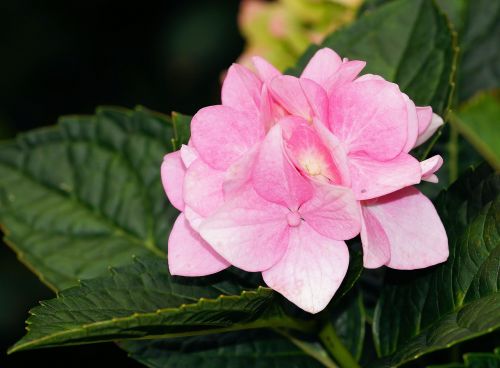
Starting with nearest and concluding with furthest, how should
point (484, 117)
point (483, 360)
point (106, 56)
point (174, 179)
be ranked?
point (483, 360)
point (174, 179)
point (484, 117)
point (106, 56)

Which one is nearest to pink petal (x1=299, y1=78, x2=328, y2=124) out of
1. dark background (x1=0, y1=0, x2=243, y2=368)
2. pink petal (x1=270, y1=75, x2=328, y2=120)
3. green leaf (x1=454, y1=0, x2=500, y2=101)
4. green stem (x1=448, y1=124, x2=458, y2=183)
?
pink petal (x1=270, y1=75, x2=328, y2=120)

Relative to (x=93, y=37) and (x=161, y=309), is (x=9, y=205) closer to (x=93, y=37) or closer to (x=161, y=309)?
(x=161, y=309)

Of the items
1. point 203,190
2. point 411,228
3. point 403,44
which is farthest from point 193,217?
point 403,44

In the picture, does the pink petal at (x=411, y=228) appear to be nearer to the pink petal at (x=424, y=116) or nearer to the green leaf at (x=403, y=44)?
the pink petal at (x=424, y=116)

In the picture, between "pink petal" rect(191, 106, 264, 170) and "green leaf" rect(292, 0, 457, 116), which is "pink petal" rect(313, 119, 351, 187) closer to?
"pink petal" rect(191, 106, 264, 170)

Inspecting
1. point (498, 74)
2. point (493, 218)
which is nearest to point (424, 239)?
point (493, 218)

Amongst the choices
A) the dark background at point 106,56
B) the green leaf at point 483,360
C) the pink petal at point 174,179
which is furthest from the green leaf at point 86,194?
the dark background at point 106,56

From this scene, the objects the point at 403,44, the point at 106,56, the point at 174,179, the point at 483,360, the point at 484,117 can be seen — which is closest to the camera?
the point at 483,360

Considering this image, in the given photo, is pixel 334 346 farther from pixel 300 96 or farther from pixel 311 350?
pixel 300 96
